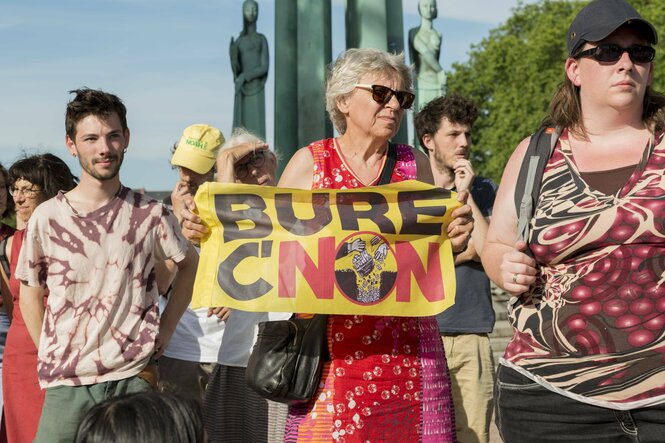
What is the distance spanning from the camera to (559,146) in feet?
14.1

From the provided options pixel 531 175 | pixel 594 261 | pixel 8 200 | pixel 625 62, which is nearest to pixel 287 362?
pixel 531 175

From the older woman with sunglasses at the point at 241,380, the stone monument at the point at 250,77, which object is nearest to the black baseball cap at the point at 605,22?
the older woman with sunglasses at the point at 241,380

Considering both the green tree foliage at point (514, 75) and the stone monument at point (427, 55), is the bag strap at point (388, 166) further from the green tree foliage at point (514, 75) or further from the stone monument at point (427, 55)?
the green tree foliage at point (514, 75)

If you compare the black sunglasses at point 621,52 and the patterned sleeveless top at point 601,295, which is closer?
the patterned sleeveless top at point 601,295

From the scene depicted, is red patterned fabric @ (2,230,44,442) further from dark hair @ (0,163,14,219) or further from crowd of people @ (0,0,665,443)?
dark hair @ (0,163,14,219)

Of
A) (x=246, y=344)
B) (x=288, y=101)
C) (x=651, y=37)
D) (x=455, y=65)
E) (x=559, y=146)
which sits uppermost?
(x=455, y=65)

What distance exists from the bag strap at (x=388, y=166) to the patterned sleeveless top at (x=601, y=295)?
48.8 inches

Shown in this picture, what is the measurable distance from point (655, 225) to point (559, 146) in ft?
1.80

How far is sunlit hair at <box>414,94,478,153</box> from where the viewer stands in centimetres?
772

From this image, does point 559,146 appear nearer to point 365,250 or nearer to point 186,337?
point 365,250

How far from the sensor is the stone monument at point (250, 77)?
27750mm

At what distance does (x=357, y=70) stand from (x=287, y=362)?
4.37ft

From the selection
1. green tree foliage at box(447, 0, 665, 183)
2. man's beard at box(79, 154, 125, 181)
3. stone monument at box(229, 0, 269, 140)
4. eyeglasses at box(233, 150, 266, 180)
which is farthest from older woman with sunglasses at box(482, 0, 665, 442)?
green tree foliage at box(447, 0, 665, 183)

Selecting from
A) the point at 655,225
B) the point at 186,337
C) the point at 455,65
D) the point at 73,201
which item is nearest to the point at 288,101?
the point at 186,337
